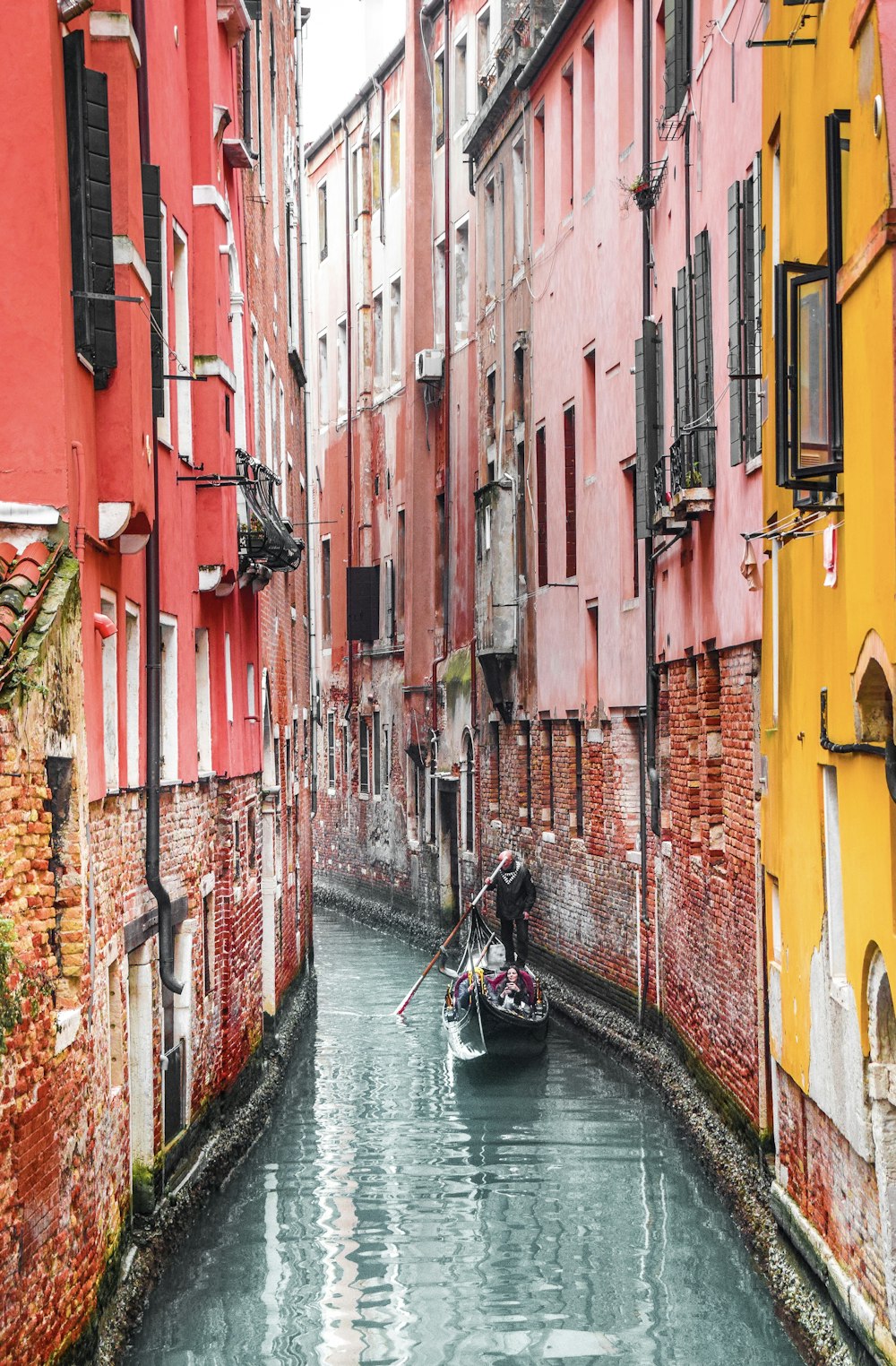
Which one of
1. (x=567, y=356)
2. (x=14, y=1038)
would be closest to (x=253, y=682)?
(x=567, y=356)

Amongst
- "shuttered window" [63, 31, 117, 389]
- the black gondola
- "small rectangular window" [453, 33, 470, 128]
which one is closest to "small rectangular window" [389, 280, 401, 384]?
"small rectangular window" [453, 33, 470, 128]

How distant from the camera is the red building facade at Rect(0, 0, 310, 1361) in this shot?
24.6 feet

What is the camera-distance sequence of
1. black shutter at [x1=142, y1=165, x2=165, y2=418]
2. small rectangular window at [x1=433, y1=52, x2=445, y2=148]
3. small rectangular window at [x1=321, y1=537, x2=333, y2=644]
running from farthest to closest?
small rectangular window at [x1=321, y1=537, x2=333, y2=644] → small rectangular window at [x1=433, y1=52, x2=445, y2=148] → black shutter at [x1=142, y1=165, x2=165, y2=418]

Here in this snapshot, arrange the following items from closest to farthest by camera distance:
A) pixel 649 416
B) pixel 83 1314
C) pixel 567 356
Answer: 1. pixel 83 1314
2. pixel 649 416
3. pixel 567 356

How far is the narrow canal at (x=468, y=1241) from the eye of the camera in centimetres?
954

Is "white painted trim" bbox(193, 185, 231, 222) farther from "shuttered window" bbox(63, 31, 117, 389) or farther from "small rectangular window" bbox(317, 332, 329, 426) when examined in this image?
"small rectangular window" bbox(317, 332, 329, 426)

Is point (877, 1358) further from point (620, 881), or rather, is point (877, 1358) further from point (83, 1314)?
point (620, 881)

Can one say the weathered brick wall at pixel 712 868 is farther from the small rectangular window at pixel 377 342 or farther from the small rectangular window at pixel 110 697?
the small rectangular window at pixel 377 342

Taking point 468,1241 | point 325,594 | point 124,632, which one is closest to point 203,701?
point 124,632

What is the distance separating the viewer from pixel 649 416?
52.1 feet

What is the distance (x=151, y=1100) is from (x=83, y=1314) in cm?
275

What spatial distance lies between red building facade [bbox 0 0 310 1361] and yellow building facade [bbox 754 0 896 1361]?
9.98 ft

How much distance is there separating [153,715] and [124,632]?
2.90ft

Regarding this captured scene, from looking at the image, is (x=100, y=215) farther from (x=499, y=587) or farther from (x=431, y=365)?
(x=431, y=365)
